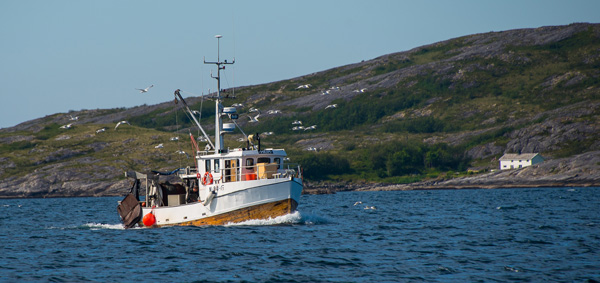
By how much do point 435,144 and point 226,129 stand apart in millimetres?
128521

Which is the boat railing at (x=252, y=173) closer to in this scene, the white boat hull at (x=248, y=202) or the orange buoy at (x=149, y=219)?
the white boat hull at (x=248, y=202)

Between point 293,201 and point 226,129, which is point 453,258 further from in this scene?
point 226,129

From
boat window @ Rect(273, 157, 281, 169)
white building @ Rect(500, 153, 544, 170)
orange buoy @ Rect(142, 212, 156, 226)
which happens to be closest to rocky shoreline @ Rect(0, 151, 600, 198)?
white building @ Rect(500, 153, 544, 170)

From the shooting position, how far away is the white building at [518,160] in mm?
140375

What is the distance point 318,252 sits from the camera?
102ft

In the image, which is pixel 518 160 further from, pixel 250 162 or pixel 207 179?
pixel 207 179

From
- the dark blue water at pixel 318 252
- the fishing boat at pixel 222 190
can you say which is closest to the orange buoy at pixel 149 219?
the fishing boat at pixel 222 190

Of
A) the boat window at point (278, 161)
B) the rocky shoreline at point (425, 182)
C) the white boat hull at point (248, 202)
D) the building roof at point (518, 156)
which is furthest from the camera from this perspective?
the building roof at point (518, 156)

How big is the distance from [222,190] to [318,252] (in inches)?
460

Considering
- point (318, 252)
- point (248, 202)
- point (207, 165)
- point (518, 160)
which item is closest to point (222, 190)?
point (248, 202)

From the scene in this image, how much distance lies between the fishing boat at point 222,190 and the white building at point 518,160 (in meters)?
108

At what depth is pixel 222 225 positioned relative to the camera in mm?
41500

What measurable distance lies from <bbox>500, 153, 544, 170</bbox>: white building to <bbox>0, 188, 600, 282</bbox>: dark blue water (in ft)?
318

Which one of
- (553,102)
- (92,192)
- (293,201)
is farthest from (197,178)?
(553,102)
